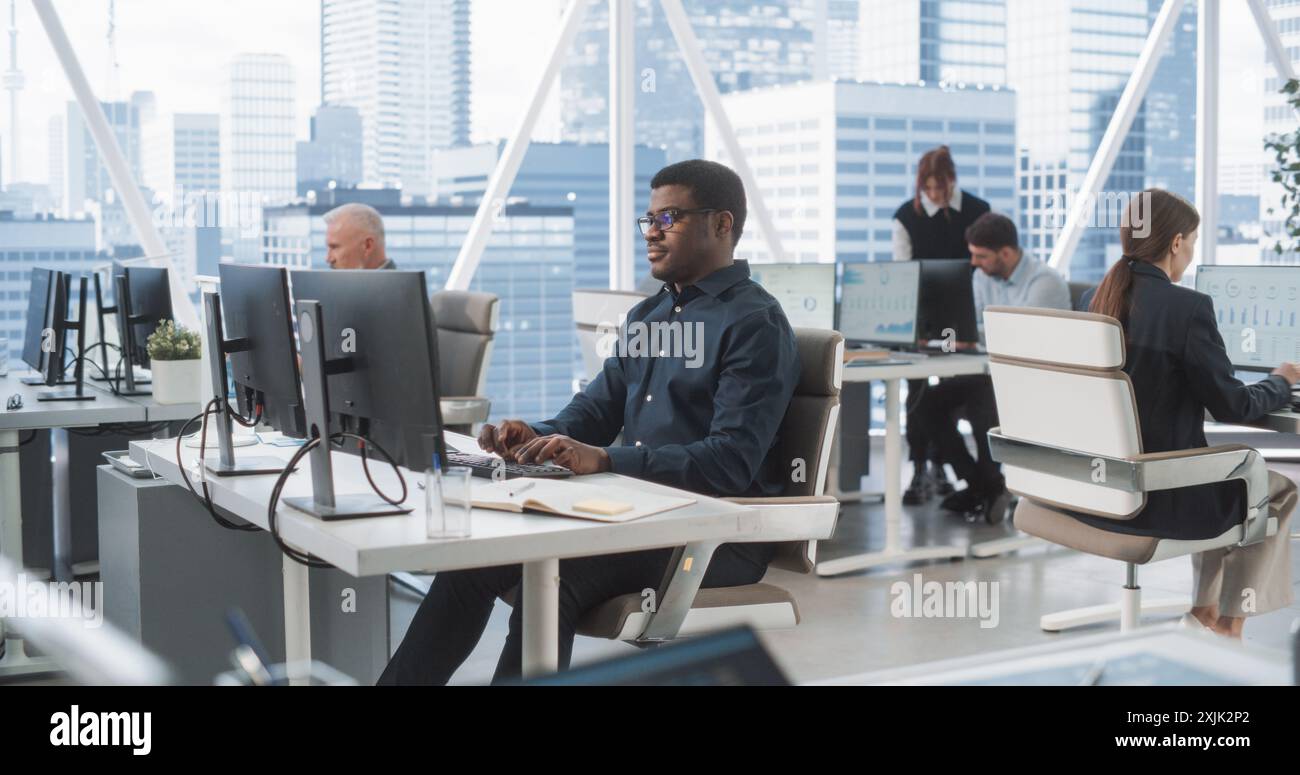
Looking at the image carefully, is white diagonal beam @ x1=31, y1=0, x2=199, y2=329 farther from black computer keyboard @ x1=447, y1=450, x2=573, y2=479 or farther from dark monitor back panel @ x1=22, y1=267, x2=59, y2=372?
black computer keyboard @ x1=447, y1=450, x2=573, y2=479

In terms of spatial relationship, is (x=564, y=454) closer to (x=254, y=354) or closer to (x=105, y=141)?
(x=254, y=354)

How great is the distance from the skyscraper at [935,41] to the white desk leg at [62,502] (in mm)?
5235

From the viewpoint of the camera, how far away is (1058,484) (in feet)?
11.1

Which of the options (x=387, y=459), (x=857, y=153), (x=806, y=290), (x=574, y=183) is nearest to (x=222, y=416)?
(x=387, y=459)

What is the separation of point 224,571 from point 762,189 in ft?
16.7

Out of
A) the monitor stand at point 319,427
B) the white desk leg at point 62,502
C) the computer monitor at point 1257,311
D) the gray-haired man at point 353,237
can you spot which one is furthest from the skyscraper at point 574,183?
the monitor stand at point 319,427

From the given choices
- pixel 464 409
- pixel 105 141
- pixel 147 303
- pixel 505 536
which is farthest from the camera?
pixel 105 141

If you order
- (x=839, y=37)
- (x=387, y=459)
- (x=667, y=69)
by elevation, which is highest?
(x=839, y=37)

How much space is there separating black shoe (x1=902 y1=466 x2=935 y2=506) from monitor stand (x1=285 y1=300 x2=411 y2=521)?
4.26 meters

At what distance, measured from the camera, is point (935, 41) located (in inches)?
322

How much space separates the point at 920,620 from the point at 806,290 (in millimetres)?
1925

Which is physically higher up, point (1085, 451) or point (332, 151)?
point (332, 151)

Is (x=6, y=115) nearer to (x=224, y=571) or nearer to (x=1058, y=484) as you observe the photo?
(x=224, y=571)

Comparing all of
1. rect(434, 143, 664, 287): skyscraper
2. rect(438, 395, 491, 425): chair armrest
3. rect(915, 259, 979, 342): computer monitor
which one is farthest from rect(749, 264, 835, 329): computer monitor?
rect(438, 395, 491, 425): chair armrest
